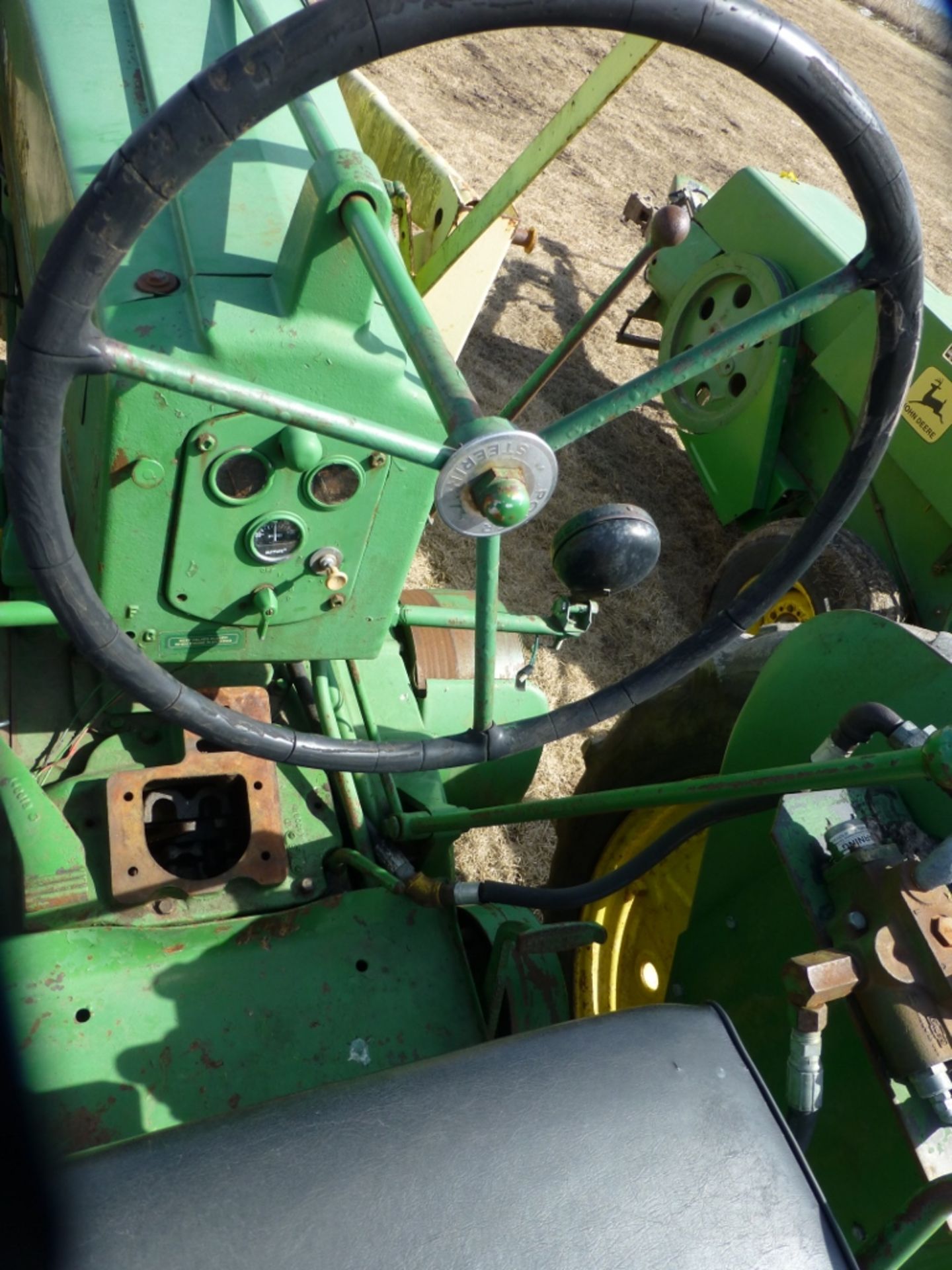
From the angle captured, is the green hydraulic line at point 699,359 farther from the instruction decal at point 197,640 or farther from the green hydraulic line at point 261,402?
the instruction decal at point 197,640

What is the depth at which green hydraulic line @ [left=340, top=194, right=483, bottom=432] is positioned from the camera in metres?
1.03

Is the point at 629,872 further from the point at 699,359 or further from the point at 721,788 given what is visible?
the point at 699,359

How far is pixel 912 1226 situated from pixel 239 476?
1113 millimetres

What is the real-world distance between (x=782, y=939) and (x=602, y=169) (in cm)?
581

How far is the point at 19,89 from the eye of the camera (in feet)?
7.00

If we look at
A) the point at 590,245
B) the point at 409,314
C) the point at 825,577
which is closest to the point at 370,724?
the point at 409,314

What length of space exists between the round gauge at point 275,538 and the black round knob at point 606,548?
359 mm

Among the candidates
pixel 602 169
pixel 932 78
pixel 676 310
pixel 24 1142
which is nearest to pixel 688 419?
pixel 676 310

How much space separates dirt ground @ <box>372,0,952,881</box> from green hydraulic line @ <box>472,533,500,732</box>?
1.54 meters

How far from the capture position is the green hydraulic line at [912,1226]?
101 centimetres

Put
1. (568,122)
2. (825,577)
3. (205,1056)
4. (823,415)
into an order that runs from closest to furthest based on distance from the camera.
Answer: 1. (205,1056)
2. (568,122)
3. (825,577)
4. (823,415)

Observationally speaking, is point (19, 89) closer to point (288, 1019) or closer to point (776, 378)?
point (288, 1019)

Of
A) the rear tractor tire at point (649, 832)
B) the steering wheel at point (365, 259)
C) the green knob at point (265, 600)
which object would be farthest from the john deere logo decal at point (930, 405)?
the green knob at point (265, 600)

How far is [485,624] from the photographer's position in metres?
1.31
